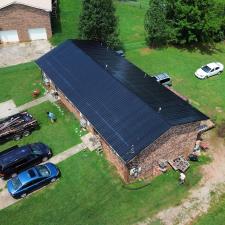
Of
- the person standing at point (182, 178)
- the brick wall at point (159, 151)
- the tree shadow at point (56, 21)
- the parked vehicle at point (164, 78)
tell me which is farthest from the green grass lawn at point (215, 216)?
the tree shadow at point (56, 21)

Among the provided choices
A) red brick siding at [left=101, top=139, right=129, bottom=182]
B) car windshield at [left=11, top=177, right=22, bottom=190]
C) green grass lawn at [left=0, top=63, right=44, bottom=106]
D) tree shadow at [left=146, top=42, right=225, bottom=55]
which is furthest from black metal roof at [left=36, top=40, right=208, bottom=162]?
tree shadow at [left=146, top=42, right=225, bottom=55]

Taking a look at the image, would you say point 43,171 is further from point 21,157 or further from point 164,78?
point 164,78

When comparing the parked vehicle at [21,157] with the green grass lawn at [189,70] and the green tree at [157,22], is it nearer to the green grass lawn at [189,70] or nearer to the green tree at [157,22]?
the green grass lawn at [189,70]

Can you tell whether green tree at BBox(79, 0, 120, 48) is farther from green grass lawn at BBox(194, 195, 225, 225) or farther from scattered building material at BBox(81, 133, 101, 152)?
green grass lawn at BBox(194, 195, 225, 225)

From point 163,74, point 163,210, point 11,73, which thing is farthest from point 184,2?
point 163,210

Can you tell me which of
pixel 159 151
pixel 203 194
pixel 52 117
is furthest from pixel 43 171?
pixel 203 194
